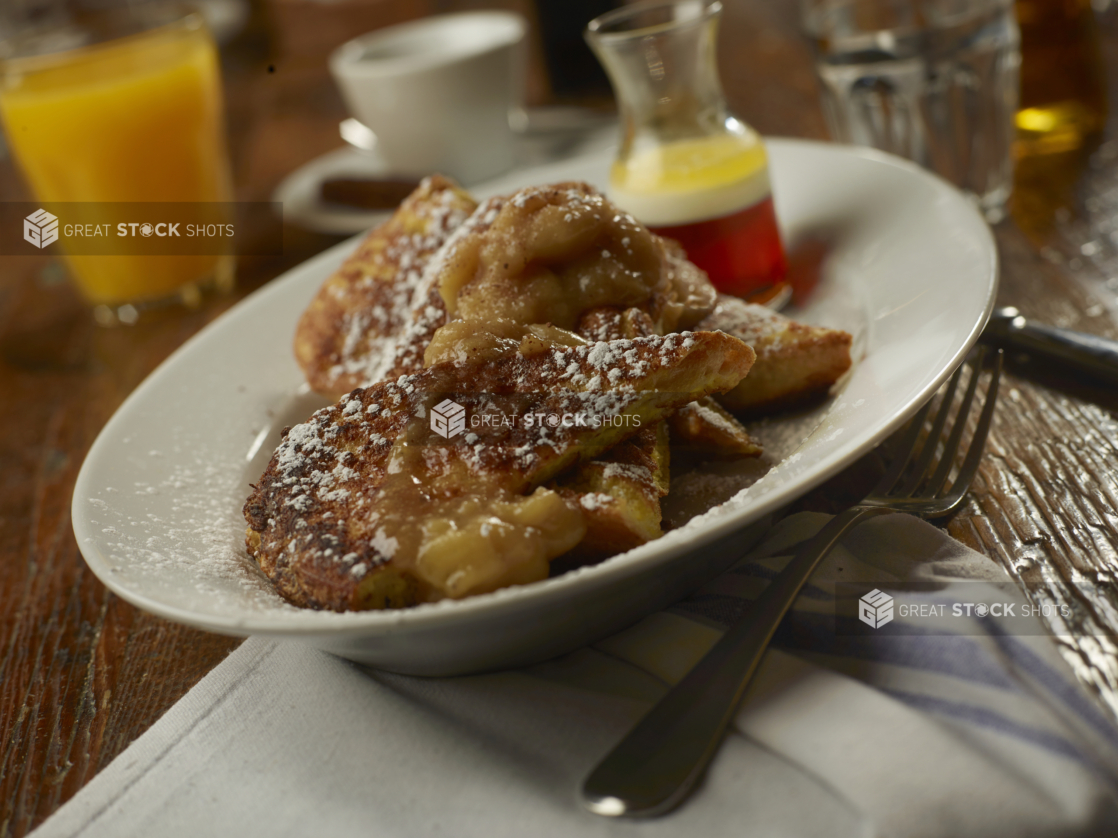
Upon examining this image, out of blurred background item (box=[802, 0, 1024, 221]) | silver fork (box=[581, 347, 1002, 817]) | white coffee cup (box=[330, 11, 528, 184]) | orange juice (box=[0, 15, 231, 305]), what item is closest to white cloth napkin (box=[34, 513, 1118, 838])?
silver fork (box=[581, 347, 1002, 817])

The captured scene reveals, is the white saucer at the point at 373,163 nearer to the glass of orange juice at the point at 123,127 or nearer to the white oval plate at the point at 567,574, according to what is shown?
the glass of orange juice at the point at 123,127

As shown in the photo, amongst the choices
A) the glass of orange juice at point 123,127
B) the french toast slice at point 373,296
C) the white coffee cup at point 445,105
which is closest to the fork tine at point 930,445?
the french toast slice at point 373,296

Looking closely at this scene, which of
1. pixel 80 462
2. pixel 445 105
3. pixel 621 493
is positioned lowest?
pixel 80 462

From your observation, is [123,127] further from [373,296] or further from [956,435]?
[956,435]

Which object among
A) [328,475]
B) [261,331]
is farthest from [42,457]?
[328,475]

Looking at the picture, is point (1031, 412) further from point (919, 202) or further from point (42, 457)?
point (42, 457)

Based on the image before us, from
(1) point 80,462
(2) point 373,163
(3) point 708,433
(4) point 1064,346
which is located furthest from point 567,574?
(2) point 373,163

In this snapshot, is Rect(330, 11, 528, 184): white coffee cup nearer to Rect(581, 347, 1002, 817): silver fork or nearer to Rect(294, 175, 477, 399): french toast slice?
Rect(294, 175, 477, 399): french toast slice
